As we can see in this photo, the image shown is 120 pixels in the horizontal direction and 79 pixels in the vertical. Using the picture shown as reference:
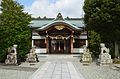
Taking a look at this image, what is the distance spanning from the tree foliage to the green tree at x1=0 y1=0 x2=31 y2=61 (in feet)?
22.6

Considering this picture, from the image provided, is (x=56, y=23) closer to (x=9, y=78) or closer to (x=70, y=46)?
(x=70, y=46)

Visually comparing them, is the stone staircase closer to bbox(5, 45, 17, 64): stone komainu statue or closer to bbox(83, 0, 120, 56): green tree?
bbox(83, 0, 120, 56): green tree

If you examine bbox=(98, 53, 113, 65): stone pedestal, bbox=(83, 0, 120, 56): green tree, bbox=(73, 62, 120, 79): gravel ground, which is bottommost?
bbox=(73, 62, 120, 79): gravel ground

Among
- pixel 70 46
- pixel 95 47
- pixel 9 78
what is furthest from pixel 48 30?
pixel 9 78

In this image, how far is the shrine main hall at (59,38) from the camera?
4194 centimetres

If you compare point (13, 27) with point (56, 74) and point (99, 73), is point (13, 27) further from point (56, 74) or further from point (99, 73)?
point (99, 73)

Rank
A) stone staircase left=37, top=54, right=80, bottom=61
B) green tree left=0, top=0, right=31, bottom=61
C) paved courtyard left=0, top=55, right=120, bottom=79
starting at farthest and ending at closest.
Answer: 1. stone staircase left=37, top=54, right=80, bottom=61
2. green tree left=0, top=0, right=31, bottom=61
3. paved courtyard left=0, top=55, right=120, bottom=79

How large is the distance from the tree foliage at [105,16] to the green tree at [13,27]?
6889 millimetres

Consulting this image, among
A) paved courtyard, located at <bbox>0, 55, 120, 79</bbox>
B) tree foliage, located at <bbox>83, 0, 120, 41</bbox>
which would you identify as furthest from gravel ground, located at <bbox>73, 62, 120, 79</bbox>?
tree foliage, located at <bbox>83, 0, 120, 41</bbox>

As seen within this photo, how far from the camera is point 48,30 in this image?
139 feet

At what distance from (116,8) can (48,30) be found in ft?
65.2

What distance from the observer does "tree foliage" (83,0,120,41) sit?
24.1 m

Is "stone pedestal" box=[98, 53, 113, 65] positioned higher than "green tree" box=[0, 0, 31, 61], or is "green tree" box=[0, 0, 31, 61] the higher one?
"green tree" box=[0, 0, 31, 61]

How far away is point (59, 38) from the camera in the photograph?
43500 mm
